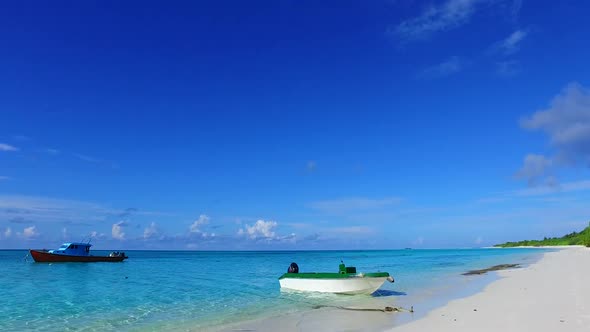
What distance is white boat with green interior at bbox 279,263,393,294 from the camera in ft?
80.5

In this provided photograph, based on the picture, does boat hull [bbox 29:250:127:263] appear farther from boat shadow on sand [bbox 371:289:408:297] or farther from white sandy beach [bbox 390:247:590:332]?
white sandy beach [bbox 390:247:590:332]

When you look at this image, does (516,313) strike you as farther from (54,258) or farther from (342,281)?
(54,258)

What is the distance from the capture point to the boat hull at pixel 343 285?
80.9 ft

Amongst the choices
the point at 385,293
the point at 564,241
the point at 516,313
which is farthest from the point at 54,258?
the point at 564,241

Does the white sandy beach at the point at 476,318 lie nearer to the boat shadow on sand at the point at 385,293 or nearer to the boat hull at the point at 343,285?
the boat hull at the point at 343,285

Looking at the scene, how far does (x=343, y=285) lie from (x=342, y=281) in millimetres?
270

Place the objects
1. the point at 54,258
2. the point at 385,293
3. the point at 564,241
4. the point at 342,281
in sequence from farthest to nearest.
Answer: the point at 564,241, the point at 54,258, the point at 385,293, the point at 342,281

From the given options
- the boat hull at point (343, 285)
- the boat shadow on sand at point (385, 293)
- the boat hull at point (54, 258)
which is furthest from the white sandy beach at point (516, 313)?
the boat hull at point (54, 258)

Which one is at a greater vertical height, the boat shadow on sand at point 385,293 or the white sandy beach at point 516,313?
the white sandy beach at point 516,313

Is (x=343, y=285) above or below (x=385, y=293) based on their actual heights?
above

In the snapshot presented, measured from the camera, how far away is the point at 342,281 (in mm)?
25359

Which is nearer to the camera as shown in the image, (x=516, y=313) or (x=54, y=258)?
(x=516, y=313)

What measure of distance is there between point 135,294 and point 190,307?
30.6 ft

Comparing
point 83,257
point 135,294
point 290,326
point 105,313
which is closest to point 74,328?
point 105,313
